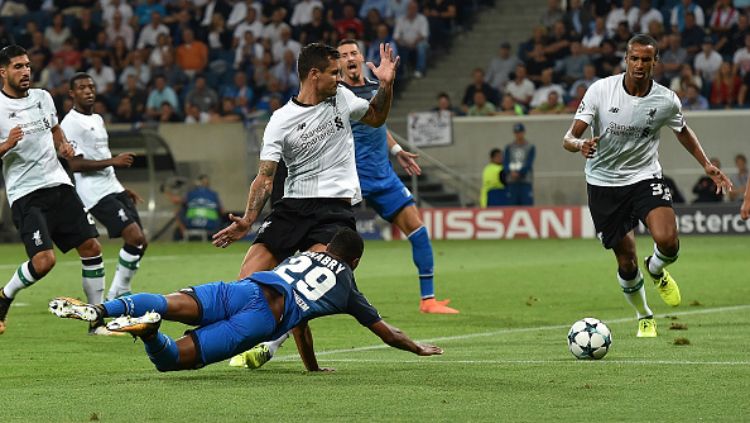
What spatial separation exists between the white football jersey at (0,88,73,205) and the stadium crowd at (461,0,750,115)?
17.2 m

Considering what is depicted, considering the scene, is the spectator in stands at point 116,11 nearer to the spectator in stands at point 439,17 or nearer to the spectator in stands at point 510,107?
the spectator in stands at point 439,17

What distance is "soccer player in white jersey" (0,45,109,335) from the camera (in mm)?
12773

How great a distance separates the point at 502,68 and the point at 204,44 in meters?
7.00

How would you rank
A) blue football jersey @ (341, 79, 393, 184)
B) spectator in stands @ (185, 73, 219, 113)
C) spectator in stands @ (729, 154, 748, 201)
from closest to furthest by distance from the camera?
blue football jersey @ (341, 79, 393, 184) → spectator in stands @ (729, 154, 748, 201) → spectator in stands @ (185, 73, 219, 113)

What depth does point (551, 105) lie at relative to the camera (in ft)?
96.1

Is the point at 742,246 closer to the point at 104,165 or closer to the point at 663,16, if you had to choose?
the point at 663,16

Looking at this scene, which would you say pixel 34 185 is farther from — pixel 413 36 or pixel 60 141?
pixel 413 36

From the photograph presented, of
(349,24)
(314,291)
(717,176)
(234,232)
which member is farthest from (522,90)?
(314,291)

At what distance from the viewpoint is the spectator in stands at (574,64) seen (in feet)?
97.9

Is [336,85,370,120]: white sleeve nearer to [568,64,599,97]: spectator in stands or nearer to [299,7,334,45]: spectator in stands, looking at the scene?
[568,64,599,97]: spectator in stands

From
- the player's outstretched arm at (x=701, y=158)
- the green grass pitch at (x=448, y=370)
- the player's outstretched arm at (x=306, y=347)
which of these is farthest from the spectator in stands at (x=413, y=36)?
the player's outstretched arm at (x=306, y=347)

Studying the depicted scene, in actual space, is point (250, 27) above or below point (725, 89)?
above

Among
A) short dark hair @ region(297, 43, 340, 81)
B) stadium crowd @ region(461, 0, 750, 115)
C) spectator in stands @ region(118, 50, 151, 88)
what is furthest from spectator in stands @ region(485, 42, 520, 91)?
short dark hair @ region(297, 43, 340, 81)

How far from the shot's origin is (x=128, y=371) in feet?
32.9
